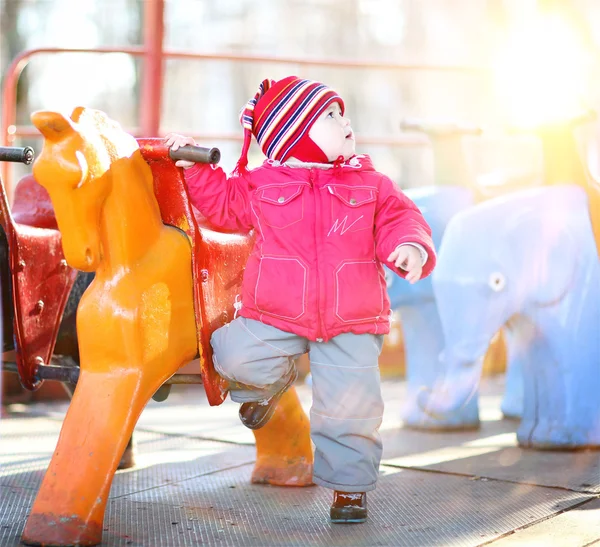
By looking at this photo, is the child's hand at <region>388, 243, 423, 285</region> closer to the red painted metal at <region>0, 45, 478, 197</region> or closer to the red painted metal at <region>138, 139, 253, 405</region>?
the red painted metal at <region>138, 139, 253, 405</region>

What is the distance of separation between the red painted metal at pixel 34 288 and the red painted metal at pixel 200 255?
16.7 inches

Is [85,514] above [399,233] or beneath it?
beneath

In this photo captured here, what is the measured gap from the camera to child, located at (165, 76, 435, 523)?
2275mm

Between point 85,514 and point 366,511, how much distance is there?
0.68m

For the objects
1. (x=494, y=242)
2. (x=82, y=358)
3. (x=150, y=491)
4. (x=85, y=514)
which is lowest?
(x=150, y=491)

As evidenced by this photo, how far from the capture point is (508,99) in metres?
5.35

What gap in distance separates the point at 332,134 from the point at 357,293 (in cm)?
41

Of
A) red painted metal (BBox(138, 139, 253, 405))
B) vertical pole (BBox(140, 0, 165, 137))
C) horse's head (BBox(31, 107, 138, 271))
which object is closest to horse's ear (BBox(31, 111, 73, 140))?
horse's head (BBox(31, 107, 138, 271))

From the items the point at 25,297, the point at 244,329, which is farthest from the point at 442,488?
the point at 25,297

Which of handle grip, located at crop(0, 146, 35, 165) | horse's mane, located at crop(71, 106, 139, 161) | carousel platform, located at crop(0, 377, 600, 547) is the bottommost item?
carousel platform, located at crop(0, 377, 600, 547)

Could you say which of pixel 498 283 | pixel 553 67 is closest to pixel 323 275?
pixel 498 283

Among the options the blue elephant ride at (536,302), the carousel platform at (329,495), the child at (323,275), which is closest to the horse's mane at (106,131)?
the child at (323,275)

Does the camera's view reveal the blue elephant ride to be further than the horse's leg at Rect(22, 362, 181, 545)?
Yes

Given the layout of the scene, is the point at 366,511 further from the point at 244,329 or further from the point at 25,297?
the point at 25,297
